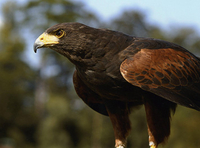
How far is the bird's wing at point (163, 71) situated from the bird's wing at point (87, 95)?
1093mm

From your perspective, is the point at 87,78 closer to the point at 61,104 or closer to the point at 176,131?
the point at 176,131

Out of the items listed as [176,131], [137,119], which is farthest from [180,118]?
[137,119]

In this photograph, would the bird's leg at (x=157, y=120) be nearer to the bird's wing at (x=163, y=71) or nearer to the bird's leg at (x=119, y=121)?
the bird's wing at (x=163, y=71)

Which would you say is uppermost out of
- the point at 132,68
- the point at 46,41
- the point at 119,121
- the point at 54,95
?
the point at 132,68

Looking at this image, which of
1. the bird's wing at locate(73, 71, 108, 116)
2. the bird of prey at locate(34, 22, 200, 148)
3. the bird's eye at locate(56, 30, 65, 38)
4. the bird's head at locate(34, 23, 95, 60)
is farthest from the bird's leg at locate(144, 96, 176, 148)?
the bird's eye at locate(56, 30, 65, 38)

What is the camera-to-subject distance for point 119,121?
5594mm

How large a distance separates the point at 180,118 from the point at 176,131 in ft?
3.50

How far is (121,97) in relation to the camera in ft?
Result: 16.7

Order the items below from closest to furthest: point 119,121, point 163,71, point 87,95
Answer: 1. point 163,71
2. point 119,121
3. point 87,95

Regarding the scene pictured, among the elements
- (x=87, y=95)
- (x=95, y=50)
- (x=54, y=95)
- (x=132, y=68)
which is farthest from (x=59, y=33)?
(x=54, y=95)

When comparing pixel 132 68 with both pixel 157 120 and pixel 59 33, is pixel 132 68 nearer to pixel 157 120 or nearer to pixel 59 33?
pixel 157 120

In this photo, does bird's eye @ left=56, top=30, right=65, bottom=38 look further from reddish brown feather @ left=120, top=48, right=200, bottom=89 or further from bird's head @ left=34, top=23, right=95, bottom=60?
reddish brown feather @ left=120, top=48, right=200, bottom=89

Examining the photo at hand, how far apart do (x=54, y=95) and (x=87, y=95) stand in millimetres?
33842

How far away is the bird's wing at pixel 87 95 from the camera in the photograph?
18.7ft
